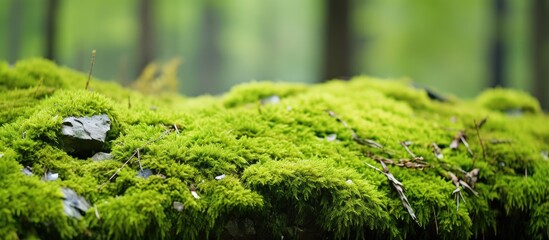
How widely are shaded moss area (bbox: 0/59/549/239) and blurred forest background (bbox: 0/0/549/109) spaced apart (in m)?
1.99

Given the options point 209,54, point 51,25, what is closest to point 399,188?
point 51,25

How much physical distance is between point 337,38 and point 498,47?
8868 millimetres

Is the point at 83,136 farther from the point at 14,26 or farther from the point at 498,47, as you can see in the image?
the point at 14,26

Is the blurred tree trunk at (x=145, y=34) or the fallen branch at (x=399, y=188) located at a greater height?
the blurred tree trunk at (x=145, y=34)

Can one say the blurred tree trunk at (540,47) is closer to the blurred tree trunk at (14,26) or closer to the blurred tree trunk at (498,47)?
the blurred tree trunk at (498,47)

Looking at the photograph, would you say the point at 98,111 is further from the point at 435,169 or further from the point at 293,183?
the point at 435,169

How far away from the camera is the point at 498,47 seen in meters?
14.4

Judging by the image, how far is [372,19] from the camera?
15.2 m

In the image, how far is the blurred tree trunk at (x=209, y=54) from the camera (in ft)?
100

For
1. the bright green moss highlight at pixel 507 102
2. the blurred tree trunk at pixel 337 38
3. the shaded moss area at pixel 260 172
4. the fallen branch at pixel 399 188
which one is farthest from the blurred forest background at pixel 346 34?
the fallen branch at pixel 399 188

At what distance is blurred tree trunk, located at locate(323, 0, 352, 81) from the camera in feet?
25.8

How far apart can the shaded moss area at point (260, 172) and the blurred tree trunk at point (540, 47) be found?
10.2m

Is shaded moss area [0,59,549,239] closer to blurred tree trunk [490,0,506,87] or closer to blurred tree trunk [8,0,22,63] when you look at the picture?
blurred tree trunk [490,0,506,87]

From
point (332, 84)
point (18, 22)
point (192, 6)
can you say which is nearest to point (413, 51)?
point (192, 6)
